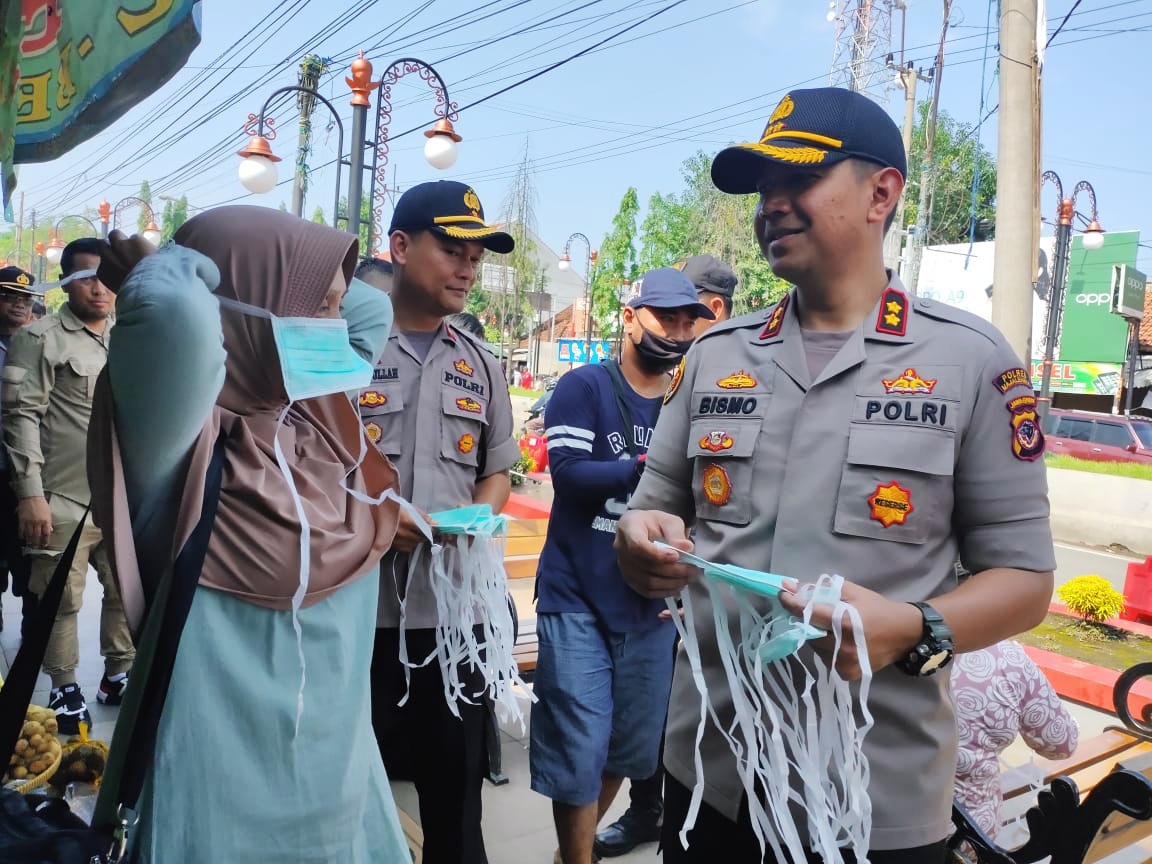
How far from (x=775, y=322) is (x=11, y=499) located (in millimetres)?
4148

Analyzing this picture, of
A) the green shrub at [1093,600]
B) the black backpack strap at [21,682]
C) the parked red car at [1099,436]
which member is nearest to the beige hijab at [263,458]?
the black backpack strap at [21,682]

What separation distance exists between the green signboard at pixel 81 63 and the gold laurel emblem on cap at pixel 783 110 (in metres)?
1.27

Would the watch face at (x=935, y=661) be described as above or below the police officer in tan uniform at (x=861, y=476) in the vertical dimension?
below

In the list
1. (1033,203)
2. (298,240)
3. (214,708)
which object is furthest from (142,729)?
(1033,203)

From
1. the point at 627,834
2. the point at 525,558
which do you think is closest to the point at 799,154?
the point at 627,834

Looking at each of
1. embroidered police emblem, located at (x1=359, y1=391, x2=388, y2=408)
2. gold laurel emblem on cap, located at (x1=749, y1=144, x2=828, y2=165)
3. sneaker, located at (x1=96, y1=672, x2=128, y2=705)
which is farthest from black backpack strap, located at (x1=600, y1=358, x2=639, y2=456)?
sneaker, located at (x1=96, y1=672, x2=128, y2=705)

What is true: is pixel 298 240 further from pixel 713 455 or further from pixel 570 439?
pixel 570 439

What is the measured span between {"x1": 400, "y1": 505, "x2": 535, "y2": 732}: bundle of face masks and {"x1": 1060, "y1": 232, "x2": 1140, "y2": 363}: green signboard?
26.7 metres

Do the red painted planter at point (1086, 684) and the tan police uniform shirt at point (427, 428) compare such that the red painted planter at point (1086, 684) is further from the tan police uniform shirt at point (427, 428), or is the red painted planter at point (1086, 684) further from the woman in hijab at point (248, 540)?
the woman in hijab at point (248, 540)

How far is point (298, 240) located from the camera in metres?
1.64

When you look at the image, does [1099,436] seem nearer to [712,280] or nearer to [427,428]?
[712,280]

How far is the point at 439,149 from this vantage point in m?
8.73

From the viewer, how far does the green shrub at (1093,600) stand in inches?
241

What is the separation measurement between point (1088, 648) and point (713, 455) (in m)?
5.56
